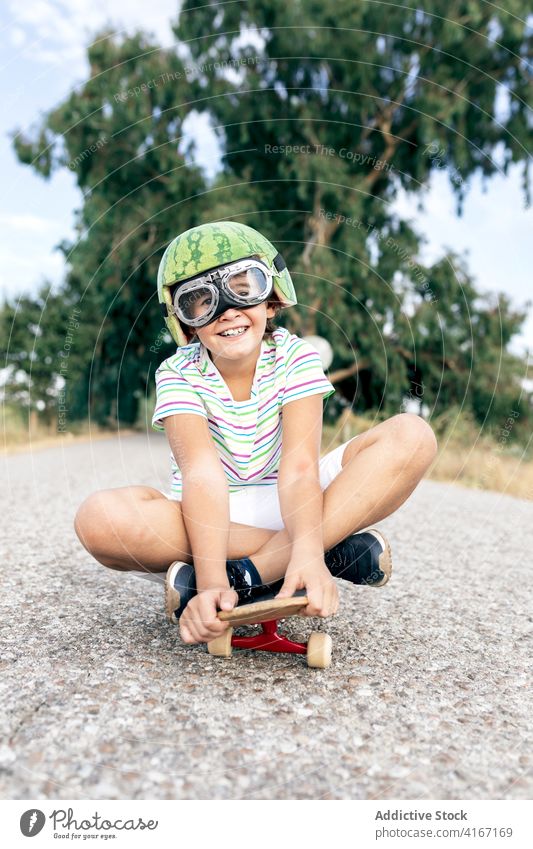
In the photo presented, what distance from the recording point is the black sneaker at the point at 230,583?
194cm

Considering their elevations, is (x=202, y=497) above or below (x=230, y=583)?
above

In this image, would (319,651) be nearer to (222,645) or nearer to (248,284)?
(222,645)

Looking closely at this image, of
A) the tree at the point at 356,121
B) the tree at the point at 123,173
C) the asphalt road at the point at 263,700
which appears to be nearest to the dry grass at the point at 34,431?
the tree at the point at 123,173

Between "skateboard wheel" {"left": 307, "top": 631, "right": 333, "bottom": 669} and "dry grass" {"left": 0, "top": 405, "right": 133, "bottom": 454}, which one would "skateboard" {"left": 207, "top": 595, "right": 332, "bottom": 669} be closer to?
"skateboard wheel" {"left": 307, "top": 631, "right": 333, "bottom": 669}

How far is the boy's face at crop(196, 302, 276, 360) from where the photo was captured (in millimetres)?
2180

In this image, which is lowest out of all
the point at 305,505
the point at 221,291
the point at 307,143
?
the point at 305,505

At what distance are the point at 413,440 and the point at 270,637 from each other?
67 centimetres

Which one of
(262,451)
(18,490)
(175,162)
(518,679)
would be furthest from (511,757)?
(175,162)

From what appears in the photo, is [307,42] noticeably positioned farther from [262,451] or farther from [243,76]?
[262,451]

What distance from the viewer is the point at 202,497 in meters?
2.01

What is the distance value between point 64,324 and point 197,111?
3781 mm

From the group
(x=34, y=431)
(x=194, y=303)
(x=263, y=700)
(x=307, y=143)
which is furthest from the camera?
(x=34, y=431)

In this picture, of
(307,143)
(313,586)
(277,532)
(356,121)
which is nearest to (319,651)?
(313,586)

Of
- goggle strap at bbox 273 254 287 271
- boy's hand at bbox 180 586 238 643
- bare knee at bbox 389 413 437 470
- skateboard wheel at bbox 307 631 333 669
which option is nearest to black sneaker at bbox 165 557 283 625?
boy's hand at bbox 180 586 238 643
